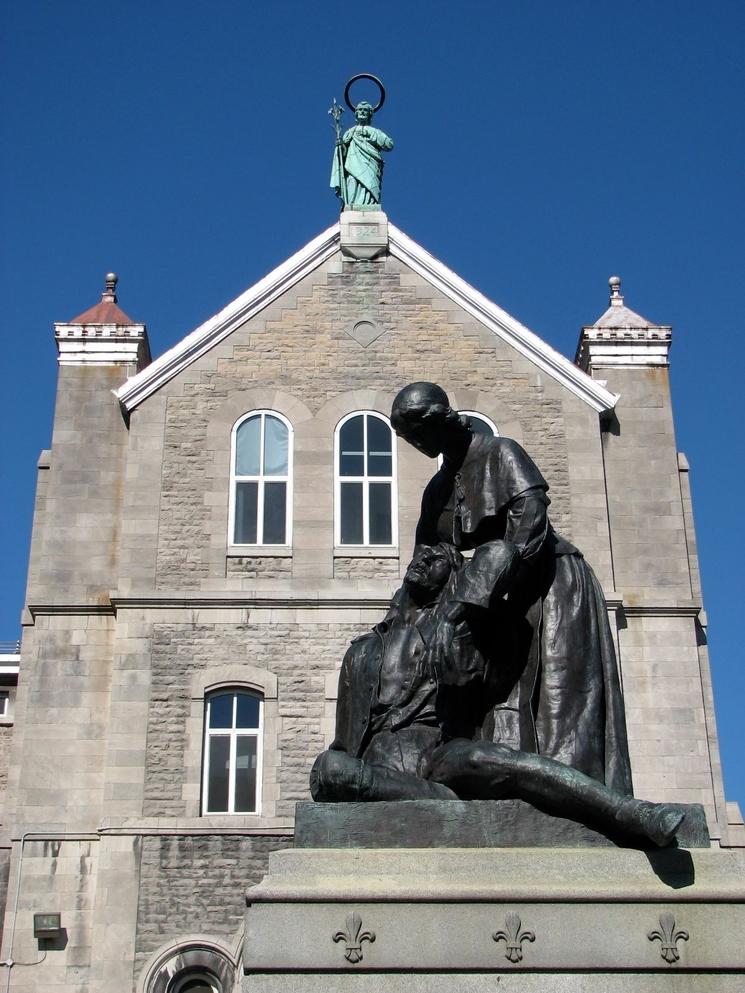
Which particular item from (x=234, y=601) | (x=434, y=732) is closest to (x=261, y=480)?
(x=234, y=601)

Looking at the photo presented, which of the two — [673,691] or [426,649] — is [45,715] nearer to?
[673,691]

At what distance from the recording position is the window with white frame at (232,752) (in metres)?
19.4

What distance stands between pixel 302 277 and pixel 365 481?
3799 millimetres

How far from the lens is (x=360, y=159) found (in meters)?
24.2

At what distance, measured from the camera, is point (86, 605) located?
20.7 m

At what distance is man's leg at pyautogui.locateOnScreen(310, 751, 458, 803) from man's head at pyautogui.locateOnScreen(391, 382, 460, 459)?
1740mm

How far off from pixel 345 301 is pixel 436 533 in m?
15.8

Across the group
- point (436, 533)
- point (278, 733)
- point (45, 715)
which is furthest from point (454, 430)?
point (45, 715)

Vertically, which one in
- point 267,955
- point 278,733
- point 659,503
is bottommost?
point 267,955

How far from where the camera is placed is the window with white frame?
63.7 feet

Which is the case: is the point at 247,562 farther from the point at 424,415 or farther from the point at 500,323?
the point at 424,415

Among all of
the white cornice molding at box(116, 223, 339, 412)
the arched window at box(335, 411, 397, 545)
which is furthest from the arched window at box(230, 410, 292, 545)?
the white cornice molding at box(116, 223, 339, 412)

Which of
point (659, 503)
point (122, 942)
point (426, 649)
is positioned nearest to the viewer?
point (426, 649)

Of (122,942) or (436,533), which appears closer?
(436,533)
